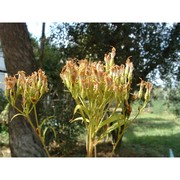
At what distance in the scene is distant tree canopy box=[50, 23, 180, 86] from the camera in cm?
286

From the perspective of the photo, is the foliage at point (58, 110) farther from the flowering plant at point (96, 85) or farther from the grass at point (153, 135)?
the flowering plant at point (96, 85)

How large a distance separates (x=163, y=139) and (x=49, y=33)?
167 cm

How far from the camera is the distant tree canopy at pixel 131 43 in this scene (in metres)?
2.86

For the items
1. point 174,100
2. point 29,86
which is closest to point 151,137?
point 174,100

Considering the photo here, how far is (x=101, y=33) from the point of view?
2.85m

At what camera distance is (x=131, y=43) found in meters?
2.91

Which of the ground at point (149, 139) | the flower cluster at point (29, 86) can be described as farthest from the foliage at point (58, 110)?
the flower cluster at point (29, 86)

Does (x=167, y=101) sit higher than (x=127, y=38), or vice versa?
(x=127, y=38)

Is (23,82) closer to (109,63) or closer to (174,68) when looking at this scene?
(109,63)

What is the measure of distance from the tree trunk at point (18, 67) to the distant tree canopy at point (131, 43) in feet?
3.61

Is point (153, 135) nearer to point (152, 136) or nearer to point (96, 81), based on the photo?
point (152, 136)

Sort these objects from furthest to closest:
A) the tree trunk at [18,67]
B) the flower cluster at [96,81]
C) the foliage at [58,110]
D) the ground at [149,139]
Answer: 1. the ground at [149,139]
2. the foliage at [58,110]
3. the tree trunk at [18,67]
4. the flower cluster at [96,81]
